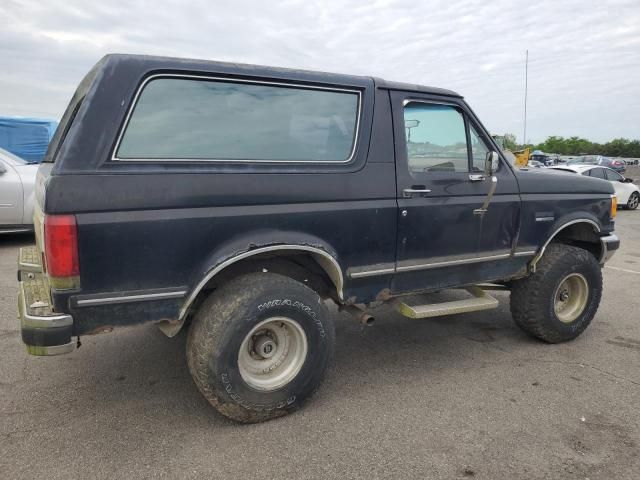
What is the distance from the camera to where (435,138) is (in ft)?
12.0

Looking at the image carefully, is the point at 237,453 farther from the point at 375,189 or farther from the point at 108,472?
the point at 375,189

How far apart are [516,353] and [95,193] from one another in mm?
3424

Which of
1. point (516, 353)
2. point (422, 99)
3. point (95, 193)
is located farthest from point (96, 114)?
point (516, 353)

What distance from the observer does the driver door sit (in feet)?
11.1

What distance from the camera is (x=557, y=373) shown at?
3727 millimetres

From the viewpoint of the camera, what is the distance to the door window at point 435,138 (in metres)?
3.48

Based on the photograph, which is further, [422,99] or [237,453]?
[422,99]

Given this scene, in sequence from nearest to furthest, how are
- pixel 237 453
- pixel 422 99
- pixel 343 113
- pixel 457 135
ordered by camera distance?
1. pixel 237 453
2. pixel 343 113
3. pixel 422 99
4. pixel 457 135

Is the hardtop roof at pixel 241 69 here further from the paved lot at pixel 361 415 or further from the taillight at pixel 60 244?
the paved lot at pixel 361 415

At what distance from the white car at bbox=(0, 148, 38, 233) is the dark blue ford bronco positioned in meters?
4.93

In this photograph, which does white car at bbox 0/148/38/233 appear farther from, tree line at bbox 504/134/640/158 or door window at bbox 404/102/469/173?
tree line at bbox 504/134/640/158

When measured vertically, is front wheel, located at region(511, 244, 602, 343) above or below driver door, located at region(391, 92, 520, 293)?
below

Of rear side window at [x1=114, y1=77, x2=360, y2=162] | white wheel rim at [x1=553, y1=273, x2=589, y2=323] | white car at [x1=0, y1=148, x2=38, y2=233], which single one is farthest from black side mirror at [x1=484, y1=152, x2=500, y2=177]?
white car at [x1=0, y1=148, x2=38, y2=233]

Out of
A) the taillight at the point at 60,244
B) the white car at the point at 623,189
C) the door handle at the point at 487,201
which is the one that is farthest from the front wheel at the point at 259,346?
the white car at the point at 623,189
